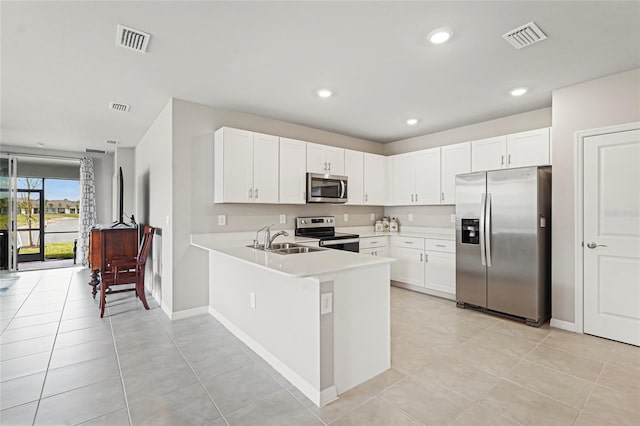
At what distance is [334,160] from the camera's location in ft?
15.1

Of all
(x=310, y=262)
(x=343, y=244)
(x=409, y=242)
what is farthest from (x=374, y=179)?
(x=310, y=262)

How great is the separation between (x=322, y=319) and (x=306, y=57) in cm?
209

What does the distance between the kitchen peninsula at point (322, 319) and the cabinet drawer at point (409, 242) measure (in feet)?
7.82

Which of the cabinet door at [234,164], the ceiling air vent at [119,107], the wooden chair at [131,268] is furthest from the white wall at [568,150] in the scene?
the ceiling air vent at [119,107]

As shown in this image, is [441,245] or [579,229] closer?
[579,229]

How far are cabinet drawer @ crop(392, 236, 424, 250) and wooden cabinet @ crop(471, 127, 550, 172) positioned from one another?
1.27 meters

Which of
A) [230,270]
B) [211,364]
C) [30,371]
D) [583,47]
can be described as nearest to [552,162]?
[583,47]

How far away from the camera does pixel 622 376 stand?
229 centimetres

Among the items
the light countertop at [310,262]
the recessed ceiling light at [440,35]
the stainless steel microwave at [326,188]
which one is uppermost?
the recessed ceiling light at [440,35]

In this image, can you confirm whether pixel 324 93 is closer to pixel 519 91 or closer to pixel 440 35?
pixel 440 35

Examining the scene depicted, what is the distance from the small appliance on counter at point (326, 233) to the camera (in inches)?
168

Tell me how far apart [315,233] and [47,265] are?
259 inches

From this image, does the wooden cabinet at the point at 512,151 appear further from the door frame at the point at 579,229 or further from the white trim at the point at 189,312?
the white trim at the point at 189,312

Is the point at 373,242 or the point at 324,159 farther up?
the point at 324,159
